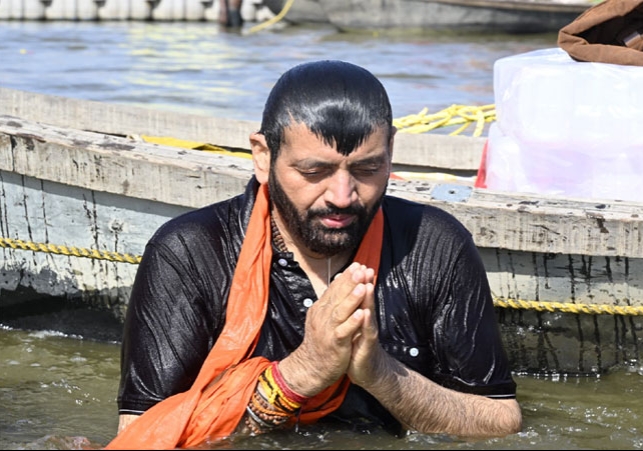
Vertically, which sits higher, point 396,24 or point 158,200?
point 158,200

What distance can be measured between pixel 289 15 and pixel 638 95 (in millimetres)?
18672

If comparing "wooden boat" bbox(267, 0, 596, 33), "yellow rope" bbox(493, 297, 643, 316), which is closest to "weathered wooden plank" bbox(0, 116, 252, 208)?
"yellow rope" bbox(493, 297, 643, 316)

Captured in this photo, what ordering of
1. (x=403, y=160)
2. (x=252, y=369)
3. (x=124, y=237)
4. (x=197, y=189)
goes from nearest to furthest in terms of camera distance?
(x=252, y=369) < (x=197, y=189) < (x=124, y=237) < (x=403, y=160)

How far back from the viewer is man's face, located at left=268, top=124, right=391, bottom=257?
9.67 feet

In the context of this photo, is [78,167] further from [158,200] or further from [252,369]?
[252,369]

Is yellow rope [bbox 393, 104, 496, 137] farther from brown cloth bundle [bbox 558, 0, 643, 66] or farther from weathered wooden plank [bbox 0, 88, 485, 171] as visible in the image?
brown cloth bundle [bbox 558, 0, 643, 66]

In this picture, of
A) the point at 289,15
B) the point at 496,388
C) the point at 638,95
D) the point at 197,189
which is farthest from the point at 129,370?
the point at 289,15

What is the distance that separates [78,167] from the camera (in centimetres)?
497

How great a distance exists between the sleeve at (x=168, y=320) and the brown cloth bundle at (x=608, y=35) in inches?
99.0

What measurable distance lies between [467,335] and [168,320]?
834mm

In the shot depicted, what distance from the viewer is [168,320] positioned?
311 centimetres

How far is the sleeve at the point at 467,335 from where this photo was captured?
319 centimetres

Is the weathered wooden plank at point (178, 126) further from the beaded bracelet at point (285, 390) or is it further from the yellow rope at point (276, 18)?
the yellow rope at point (276, 18)

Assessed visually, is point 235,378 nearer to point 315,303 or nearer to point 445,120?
point 315,303
